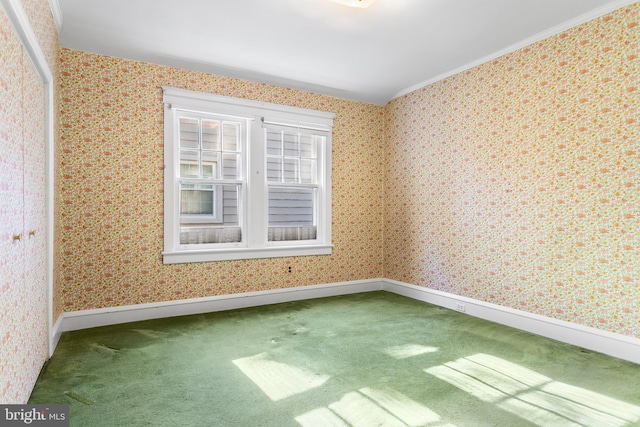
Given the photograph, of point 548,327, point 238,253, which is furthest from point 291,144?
point 548,327

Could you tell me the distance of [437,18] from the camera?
297 cm

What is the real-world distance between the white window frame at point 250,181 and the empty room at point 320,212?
3 cm

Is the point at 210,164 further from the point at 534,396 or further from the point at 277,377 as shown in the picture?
the point at 534,396

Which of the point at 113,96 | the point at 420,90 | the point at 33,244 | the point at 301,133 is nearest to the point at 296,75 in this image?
the point at 301,133

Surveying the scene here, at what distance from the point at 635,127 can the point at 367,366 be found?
266 centimetres

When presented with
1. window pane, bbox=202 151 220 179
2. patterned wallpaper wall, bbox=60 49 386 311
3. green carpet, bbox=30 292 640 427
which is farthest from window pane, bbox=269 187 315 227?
green carpet, bbox=30 292 640 427

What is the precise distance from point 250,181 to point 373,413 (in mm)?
2993

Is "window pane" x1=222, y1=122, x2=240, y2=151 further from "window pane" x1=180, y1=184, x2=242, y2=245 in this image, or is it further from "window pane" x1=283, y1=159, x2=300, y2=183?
"window pane" x1=283, y1=159, x2=300, y2=183

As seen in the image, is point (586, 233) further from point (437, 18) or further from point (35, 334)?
point (35, 334)

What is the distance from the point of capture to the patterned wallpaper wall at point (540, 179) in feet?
9.16

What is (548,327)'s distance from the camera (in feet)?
10.5

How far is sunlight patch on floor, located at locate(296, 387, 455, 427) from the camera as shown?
74.6 inches

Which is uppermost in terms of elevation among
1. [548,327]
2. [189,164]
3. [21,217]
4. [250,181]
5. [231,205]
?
[189,164]

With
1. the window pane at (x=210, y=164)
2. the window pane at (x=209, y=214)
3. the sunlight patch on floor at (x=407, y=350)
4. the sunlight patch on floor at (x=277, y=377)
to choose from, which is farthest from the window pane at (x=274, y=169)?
the sunlight patch on floor at (x=407, y=350)
